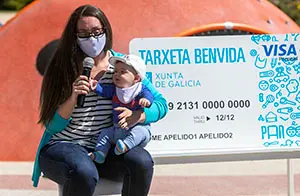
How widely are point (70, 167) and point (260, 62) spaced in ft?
5.64

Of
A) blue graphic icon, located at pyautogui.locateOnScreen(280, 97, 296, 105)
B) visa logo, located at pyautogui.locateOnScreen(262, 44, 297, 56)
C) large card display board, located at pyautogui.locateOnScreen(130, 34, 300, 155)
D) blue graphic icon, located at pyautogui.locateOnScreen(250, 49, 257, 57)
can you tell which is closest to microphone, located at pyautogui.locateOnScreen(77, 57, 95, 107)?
large card display board, located at pyautogui.locateOnScreen(130, 34, 300, 155)

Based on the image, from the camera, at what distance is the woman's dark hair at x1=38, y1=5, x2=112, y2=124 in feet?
13.0

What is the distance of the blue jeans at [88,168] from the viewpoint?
3752mm

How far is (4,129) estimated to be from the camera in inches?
277

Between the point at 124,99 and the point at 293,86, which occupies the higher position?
the point at 124,99

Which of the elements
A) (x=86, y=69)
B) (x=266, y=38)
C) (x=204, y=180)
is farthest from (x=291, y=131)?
(x=86, y=69)

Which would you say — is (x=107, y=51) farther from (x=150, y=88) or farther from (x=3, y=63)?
(x=3, y=63)

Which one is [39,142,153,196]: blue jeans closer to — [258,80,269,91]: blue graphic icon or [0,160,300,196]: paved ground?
[258,80,269,91]: blue graphic icon

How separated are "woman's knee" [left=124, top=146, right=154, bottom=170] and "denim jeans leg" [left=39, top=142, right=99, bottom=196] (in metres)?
0.20

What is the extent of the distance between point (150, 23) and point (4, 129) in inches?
75.1

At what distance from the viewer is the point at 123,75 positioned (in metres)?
3.96

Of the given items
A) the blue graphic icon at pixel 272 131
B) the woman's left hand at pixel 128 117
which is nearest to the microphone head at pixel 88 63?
the woman's left hand at pixel 128 117

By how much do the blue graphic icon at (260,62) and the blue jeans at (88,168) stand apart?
4.13ft

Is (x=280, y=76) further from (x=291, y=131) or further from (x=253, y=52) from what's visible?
(x=291, y=131)
